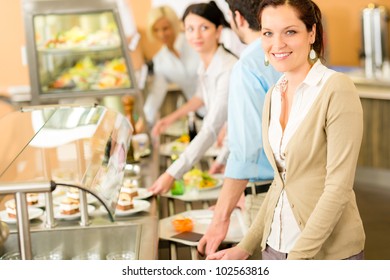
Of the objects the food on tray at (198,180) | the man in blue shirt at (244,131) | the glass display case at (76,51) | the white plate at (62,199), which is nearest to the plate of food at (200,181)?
the food on tray at (198,180)

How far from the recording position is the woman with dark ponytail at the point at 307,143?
1.64 meters

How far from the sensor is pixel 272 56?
5.90ft

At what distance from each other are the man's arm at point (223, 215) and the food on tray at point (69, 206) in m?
0.45

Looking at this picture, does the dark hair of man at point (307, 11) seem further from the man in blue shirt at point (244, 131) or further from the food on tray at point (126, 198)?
the food on tray at point (126, 198)

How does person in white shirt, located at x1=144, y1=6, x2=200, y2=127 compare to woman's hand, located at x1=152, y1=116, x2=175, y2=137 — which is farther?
person in white shirt, located at x1=144, y1=6, x2=200, y2=127

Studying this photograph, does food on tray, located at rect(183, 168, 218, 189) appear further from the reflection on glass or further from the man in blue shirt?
the reflection on glass

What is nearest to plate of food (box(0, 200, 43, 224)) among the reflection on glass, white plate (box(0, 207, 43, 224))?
white plate (box(0, 207, 43, 224))

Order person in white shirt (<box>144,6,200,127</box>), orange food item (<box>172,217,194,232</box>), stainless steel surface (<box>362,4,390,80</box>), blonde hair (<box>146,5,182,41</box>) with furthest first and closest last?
stainless steel surface (<box>362,4,390,80</box>) → blonde hair (<box>146,5,182,41</box>) → person in white shirt (<box>144,6,200,127</box>) → orange food item (<box>172,217,194,232</box>)

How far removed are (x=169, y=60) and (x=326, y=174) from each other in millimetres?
3044

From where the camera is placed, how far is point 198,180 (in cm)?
276

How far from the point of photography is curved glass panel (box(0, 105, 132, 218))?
1.92 m

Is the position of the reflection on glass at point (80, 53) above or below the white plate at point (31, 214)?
above

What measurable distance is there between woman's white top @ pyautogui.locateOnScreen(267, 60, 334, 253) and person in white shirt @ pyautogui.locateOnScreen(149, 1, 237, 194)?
30.7 inches
